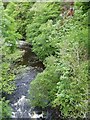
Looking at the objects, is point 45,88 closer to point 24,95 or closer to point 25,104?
point 25,104

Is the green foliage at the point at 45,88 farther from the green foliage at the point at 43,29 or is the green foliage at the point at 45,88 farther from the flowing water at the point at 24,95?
the green foliage at the point at 43,29

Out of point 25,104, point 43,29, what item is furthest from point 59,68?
point 43,29

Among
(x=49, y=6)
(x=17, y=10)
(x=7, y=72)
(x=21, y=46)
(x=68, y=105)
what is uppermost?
(x=17, y=10)

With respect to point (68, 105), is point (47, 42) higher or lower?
higher

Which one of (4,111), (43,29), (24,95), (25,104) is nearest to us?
(4,111)

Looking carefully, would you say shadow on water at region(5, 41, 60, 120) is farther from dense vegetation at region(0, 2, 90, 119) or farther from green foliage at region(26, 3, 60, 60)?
green foliage at region(26, 3, 60, 60)

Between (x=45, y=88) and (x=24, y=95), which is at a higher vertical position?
(x=24, y=95)

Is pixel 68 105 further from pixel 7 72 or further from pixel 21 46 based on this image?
pixel 21 46

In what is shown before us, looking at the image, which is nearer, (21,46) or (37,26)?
(37,26)

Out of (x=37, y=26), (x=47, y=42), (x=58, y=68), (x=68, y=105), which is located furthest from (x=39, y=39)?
(x=68, y=105)

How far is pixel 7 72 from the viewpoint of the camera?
68.2ft

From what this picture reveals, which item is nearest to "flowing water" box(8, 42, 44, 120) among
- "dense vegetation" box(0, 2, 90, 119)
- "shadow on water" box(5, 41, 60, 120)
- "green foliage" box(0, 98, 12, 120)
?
"shadow on water" box(5, 41, 60, 120)

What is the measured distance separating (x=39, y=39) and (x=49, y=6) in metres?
5.63

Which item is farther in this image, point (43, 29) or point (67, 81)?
point (43, 29)
